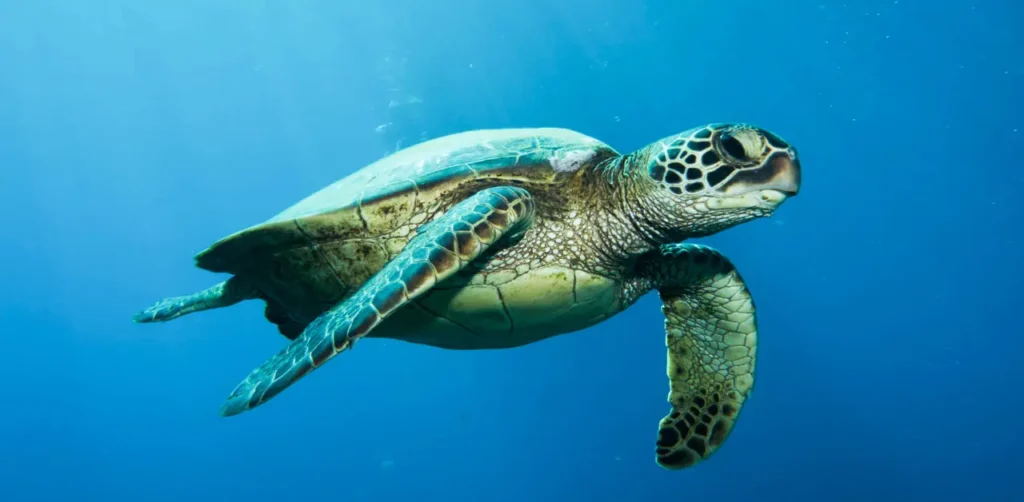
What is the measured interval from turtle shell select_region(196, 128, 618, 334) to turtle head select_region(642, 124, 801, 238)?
19.6 inches

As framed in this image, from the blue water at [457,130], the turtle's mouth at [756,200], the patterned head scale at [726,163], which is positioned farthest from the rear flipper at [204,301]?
the blue water at [457,130]

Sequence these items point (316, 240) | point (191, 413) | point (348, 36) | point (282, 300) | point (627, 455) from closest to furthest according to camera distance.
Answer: point (316, 240) → point (282, 300) → point (627, 455) → point (348, 36) → point (191, 413)

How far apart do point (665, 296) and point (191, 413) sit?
136 feet

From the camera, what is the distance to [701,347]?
3.46 m

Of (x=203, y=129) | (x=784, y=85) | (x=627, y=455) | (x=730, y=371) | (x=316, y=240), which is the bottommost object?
(x=730, y=371)

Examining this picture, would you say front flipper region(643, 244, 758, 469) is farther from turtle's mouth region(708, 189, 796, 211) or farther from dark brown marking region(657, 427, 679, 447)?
turtle's mouth region(708, 189, 796, 211)

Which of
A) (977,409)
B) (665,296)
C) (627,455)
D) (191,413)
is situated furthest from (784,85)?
(191,413)

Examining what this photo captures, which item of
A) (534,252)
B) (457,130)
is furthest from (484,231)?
(457,130)

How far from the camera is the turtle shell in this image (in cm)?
265

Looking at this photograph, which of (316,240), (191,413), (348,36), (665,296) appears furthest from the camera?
(191,413)

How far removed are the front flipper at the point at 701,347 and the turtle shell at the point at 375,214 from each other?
79 centimetres

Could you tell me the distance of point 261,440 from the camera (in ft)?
96.8

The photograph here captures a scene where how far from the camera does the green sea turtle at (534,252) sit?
2.17m

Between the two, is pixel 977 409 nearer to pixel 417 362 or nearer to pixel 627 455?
pixel 627 455
